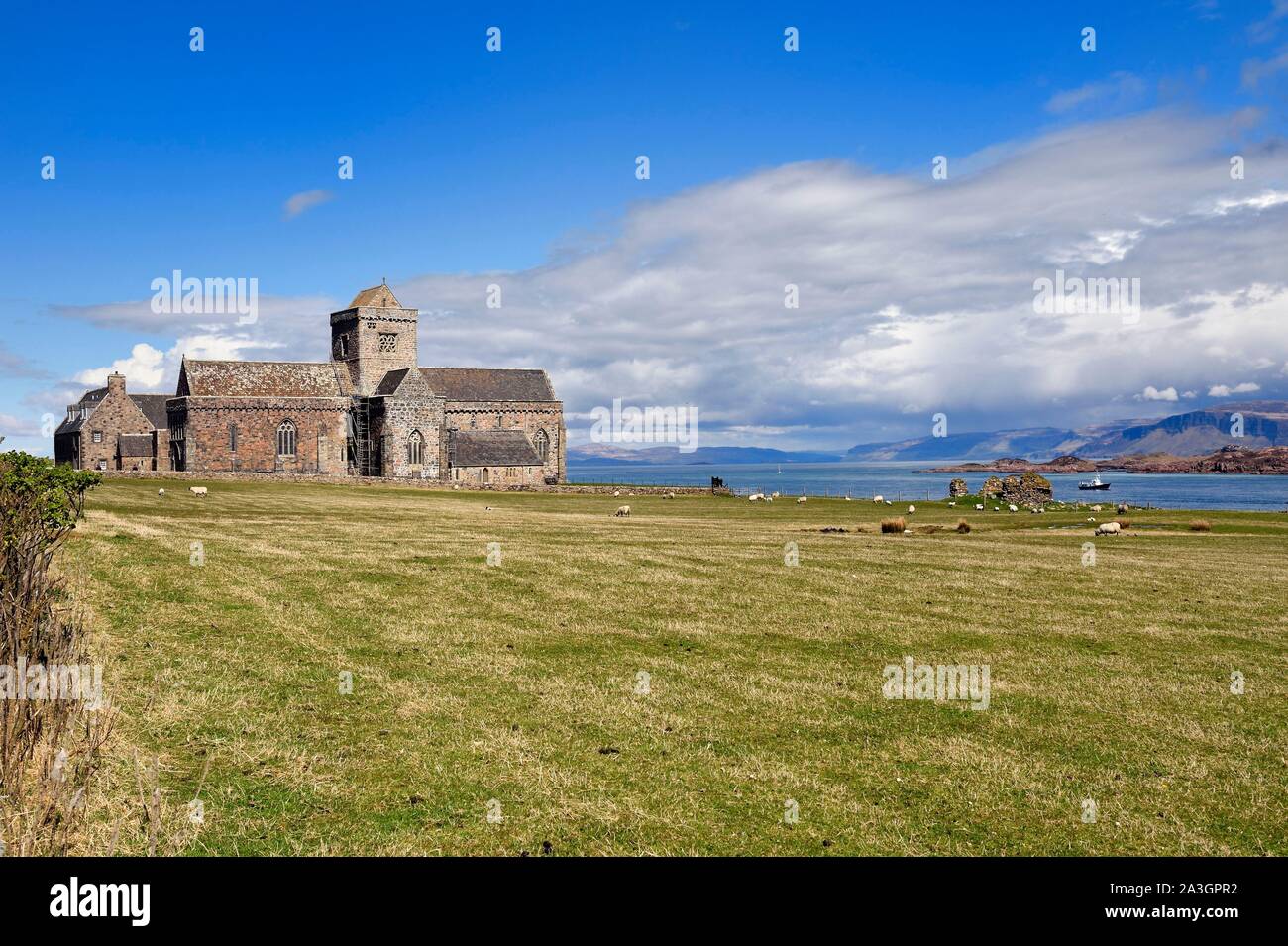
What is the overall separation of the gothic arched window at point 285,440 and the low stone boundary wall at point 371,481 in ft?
37.3

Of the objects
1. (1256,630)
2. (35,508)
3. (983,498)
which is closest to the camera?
(35,508)

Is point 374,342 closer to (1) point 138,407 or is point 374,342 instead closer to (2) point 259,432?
(2) point 259,432

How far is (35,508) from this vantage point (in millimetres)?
12430

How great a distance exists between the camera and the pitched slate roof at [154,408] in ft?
364

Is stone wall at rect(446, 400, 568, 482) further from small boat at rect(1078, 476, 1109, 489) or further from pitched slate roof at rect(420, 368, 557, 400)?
small boat at rect(1078, 476, 1109, 489)

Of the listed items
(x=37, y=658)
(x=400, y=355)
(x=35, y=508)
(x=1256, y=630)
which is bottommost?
(x=1256, y=630)

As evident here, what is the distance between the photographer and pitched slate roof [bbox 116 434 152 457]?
4008 inches

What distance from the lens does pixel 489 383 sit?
389 ft

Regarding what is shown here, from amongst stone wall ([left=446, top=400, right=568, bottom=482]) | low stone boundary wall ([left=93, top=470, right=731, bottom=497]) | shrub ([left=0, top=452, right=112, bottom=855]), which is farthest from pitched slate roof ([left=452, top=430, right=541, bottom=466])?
shrub ([left=0, top=452, right=112, bottom=855])

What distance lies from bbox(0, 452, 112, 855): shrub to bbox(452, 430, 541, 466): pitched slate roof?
290ft

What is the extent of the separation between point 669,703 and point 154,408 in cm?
11715

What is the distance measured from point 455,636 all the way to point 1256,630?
54.2ft
